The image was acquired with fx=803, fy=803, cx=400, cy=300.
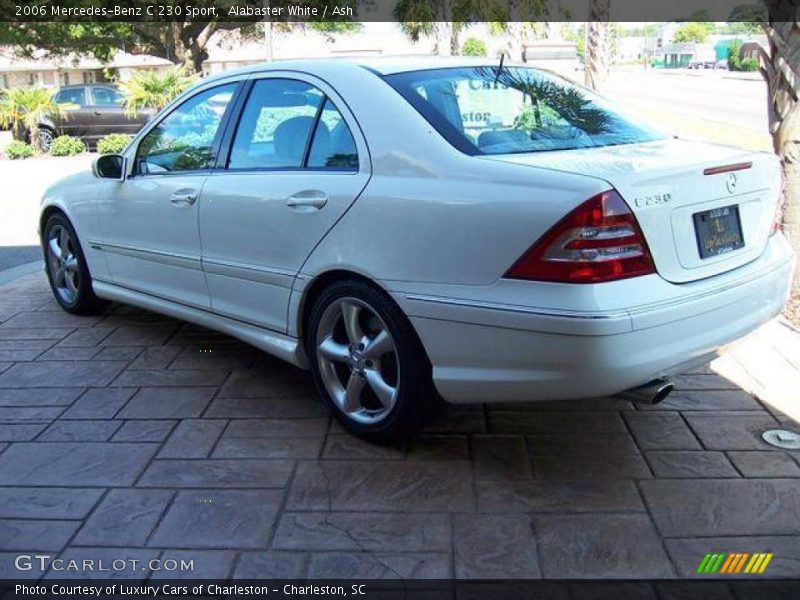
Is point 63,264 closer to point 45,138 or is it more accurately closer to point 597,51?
point 597,51

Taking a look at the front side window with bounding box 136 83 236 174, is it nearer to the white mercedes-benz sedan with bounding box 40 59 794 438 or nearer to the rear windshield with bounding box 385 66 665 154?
the white mercedes-benz sedan with bounding box 40 59 794 438

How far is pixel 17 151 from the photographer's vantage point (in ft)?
63.0

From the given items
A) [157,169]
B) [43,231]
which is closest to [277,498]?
[157,169]

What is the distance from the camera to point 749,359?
15.1 feet

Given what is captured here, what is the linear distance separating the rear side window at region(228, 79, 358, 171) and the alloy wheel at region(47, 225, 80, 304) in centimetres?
212

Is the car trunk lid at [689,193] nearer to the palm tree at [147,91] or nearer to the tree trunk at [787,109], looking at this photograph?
the tree trunk at [787,109]

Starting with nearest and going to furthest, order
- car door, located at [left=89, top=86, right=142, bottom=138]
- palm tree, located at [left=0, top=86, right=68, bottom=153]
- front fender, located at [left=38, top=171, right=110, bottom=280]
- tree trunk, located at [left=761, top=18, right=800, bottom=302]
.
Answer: front fender, located at [left=38, top=171, right=110, bottom=280] < tree trunk, located at [left=761, top=18, right=800, bottom=302] < palm tree, located at [left=0, top=86, right=68, bottom=153] < car door, located at [left=89, top=86, right=142, bottom=138]

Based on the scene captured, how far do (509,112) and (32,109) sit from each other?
19.2m

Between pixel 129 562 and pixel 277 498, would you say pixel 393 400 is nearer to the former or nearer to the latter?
pixel 277 498

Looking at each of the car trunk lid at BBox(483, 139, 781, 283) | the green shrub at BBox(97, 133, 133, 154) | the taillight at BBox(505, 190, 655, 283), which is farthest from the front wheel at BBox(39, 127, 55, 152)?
the taillight at BBox(505, 190, 655, 283)

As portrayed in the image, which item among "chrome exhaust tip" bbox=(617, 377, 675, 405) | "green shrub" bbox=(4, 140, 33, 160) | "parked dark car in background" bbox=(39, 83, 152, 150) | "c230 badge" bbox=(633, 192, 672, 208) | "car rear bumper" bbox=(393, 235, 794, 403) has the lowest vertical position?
A: "green shrub" bbox=(4, 140, 33, 160)

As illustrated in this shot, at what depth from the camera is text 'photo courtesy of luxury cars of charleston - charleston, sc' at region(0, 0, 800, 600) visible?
2.80 m

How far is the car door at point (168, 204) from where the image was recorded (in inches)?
171

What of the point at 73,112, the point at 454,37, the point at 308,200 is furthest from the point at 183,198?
the point at 454,37
